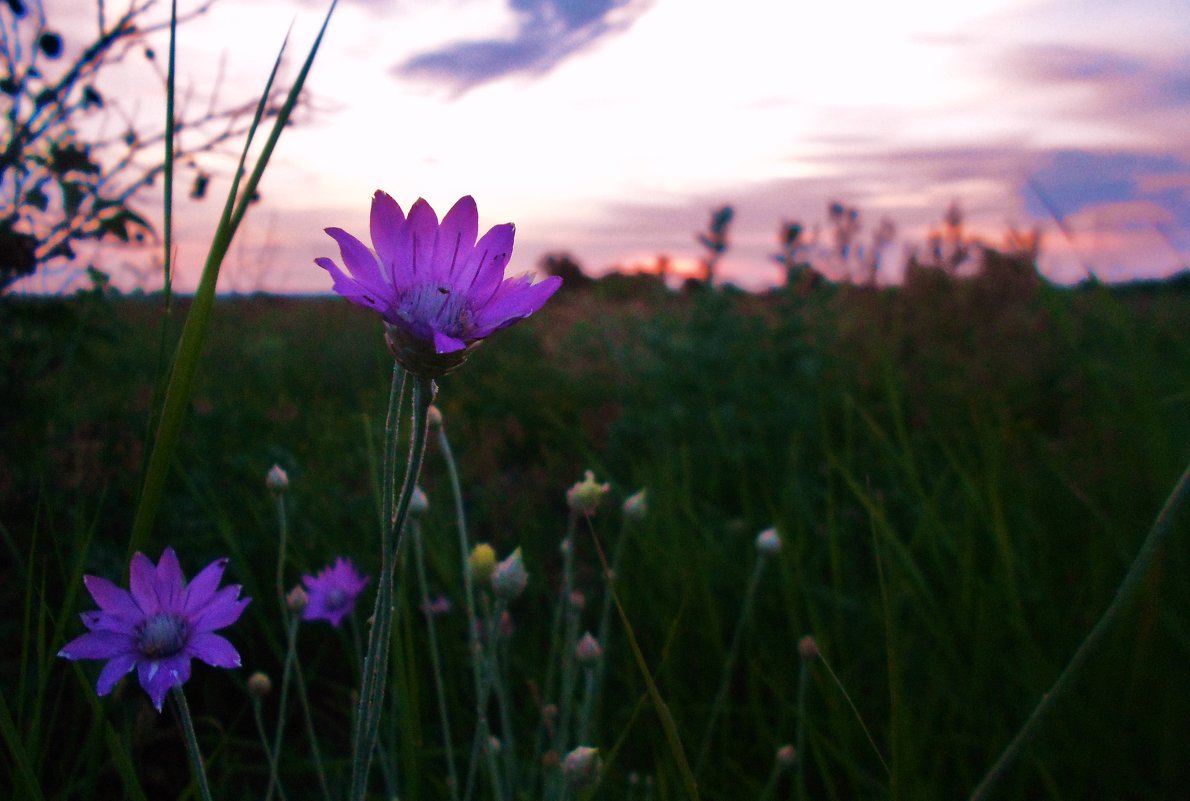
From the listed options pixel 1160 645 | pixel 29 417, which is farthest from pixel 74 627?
pixel 1160 645

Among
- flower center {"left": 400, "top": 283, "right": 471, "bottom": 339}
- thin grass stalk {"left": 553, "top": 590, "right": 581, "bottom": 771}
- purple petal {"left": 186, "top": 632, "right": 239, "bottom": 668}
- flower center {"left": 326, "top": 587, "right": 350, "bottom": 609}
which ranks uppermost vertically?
flower center {"left": 400, "top": 283, "right": 471, "bottom": 339}

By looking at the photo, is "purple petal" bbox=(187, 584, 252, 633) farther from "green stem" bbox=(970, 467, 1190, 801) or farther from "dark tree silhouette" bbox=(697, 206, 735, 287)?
"dark tree silhouette" bbox=(697, 206, 735, 287)

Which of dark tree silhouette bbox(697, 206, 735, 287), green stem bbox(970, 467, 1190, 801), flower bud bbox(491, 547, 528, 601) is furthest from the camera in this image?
dark tree silhouette bbox(697, 206, 735, 287)

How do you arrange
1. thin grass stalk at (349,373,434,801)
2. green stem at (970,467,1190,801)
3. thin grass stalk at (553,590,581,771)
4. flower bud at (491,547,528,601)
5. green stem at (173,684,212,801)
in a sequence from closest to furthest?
green stem at (970,467,1190,801) < thin grass stalk at (349,373,434,801) < green stem at (173,684,212,801) < flower bud at (491,547,528,601) < thin grass stalk at (553,590,581,771)

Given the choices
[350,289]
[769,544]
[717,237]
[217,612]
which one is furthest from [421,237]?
[717,237]

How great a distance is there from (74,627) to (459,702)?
32.4 inches

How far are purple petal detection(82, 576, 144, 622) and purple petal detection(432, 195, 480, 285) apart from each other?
442mm

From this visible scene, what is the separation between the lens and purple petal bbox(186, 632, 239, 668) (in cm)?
78

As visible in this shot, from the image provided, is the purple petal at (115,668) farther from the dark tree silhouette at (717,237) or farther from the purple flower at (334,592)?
the dark tree silhouette at (717,237)

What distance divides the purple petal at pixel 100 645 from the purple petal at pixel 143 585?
30 mm

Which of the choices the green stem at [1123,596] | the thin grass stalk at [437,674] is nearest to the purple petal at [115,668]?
the thin grass stalk at [437,674]

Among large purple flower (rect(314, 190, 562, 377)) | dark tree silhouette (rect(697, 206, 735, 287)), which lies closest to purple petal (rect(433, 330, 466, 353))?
large purple flower (rect(314, 190, 562, 377))

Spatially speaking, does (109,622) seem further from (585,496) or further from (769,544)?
(769,544)

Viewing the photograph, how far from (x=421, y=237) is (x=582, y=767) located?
572mm
